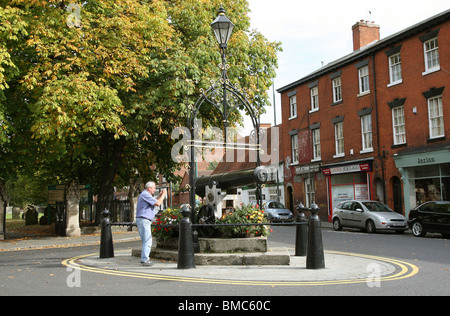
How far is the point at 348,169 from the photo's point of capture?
98.1ft

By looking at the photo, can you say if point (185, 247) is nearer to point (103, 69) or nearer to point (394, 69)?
point (103, 69)

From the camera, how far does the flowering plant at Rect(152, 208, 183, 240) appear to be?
10789 mm

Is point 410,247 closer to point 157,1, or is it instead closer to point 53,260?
point 53,260

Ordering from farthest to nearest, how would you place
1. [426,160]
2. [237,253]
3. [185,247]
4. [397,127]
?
[397,127] → [426,160] → [237,253] → [185,247]

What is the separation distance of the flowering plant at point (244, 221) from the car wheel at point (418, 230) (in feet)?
35.7

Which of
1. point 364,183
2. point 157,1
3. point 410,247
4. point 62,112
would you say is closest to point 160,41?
point 157,1

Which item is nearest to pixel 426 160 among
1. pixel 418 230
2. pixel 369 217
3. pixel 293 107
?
pixel 369 217

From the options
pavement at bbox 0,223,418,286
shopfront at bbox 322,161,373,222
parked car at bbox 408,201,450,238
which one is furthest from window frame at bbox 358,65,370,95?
pavement at bbox 0,223,418,286

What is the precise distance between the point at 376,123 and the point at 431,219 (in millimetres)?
10478

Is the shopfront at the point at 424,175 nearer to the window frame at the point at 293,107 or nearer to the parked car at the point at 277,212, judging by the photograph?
the parked car at the point at 277,212

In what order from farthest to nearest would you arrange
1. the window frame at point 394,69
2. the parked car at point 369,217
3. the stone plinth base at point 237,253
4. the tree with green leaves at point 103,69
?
the window frame at point 394,69, the parked car at point 369,217, the tree with green leaves at point 103,69, the stone plinth base at point 237,253

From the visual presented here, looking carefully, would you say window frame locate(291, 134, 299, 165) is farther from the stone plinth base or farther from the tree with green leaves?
the stone plinth base

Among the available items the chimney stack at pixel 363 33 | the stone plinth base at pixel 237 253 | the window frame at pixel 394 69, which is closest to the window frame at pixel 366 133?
the window frame at pixel 394 69

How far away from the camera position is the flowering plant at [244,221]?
389 inches
